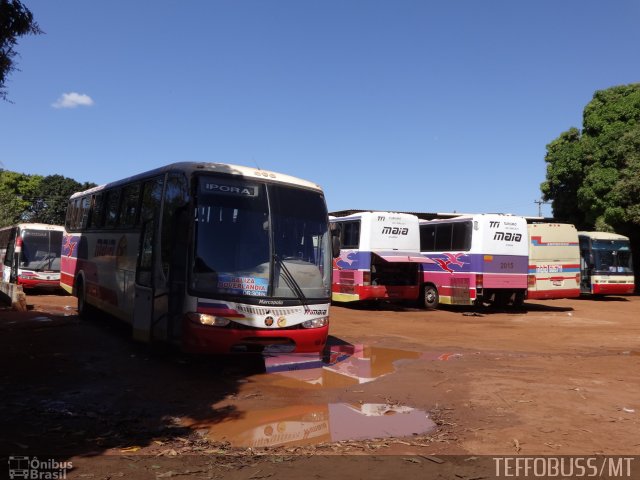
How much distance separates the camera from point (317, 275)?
28.5 feet

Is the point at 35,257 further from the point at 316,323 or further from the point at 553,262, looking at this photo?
the point at 553,262

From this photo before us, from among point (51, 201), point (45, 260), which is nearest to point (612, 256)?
point (45, 260)

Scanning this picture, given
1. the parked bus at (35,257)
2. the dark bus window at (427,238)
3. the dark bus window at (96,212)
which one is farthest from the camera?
the parked bus at (35,257)

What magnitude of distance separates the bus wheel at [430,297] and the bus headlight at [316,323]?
42.0 ft

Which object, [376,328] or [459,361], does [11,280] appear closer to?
[376,328]

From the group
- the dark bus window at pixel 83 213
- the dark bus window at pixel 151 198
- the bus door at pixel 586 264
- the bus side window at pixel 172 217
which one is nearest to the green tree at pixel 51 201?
the dark bus window at pixel 83 213

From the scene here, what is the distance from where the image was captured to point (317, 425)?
5898mm

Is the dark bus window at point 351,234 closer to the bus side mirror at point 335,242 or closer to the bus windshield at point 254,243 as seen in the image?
the bus side mirror at point 335,242

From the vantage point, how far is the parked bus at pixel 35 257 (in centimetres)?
2330

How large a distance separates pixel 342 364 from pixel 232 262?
288 cm

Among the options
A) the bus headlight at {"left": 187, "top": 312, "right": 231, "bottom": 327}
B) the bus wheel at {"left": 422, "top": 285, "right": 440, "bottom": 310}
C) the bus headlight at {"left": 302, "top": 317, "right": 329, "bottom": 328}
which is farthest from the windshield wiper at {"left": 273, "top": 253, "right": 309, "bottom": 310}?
the bus wheel at {"left": 422, "top": 285, "right": 440, "bottom": 310}

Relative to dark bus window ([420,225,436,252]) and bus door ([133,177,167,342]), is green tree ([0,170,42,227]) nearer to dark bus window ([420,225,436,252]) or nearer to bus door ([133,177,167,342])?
dark bus window ([420,225,436,252])

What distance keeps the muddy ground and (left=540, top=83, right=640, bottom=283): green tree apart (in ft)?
60.2

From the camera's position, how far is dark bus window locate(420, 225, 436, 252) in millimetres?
21000
